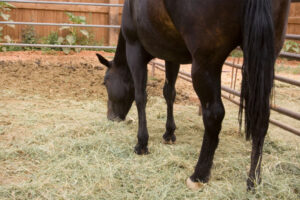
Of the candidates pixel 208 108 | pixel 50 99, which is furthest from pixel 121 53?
pixel 50 99

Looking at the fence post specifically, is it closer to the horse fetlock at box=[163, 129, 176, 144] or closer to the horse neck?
the horse neck

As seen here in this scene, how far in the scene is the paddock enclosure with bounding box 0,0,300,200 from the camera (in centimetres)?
236

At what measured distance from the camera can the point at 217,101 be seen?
2301mm

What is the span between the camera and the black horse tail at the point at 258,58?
6.37 ft

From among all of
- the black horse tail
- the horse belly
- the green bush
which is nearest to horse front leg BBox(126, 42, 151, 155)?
the horse belly

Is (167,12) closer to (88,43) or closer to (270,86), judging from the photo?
(270,86)

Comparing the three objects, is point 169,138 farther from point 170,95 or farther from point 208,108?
point 208,108

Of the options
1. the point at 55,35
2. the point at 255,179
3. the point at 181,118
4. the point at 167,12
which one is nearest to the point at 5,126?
the point at 181,118

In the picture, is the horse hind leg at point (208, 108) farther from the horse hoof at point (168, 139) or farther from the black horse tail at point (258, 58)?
the horse hoof at point (168, 139)

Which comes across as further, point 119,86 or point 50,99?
point 50,99

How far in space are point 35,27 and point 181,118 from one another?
6.14 meters

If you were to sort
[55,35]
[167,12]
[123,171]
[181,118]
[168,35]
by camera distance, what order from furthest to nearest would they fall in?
[55,35]
[181,118]
[123,171]
[168,35]
[167,12]

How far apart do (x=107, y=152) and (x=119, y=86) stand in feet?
3.24

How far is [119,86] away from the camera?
12.6 ft
